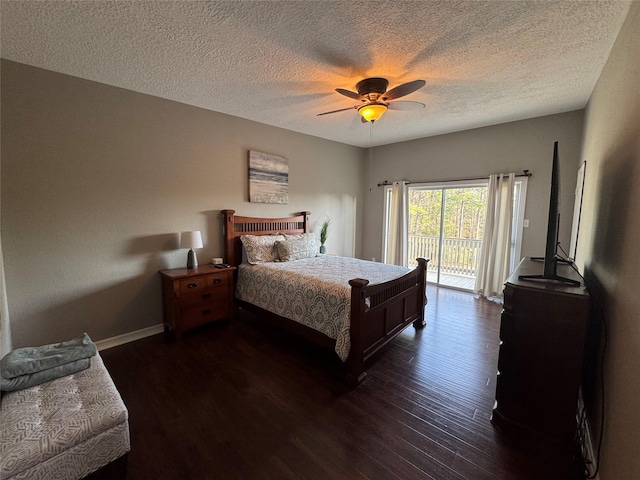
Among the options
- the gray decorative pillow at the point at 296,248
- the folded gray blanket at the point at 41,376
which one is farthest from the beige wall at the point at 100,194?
the folded gray blanket at the point at 41,376

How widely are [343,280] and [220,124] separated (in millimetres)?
2623

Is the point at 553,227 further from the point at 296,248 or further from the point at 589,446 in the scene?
the point at 296,248

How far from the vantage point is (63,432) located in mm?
1231

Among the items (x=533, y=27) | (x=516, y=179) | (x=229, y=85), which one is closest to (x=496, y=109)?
(x=516, y=179)

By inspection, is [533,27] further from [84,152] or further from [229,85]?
[84,152]

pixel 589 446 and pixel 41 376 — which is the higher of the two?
pixel 41 376

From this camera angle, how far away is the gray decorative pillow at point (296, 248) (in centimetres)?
375

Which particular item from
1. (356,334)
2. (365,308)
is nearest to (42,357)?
Result: (356,334)

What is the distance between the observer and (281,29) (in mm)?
1876

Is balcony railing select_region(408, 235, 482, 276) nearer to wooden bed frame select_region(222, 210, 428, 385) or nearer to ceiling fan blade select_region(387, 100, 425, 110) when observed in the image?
wooden bed frame select_region(222, 210, 428, 385)

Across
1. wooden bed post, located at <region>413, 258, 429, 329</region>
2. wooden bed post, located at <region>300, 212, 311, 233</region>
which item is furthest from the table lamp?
wooden bed post, located at <region>413, 258, 429, 329</region>

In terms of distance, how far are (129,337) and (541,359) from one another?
3743 mm

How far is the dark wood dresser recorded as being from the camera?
1559 millimetres

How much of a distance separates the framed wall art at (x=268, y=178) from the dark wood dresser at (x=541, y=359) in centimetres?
329
